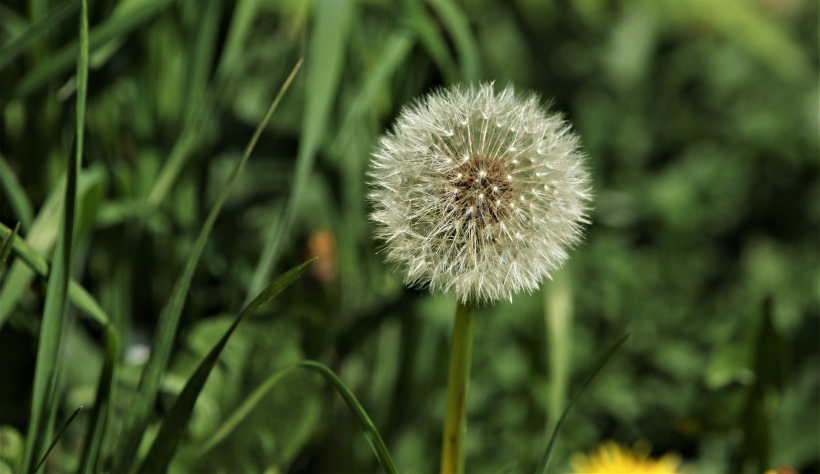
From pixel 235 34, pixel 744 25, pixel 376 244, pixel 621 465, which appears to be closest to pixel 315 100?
pixel 235 34

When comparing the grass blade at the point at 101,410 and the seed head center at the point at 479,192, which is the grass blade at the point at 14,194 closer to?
the grass blade at the point at 101,410

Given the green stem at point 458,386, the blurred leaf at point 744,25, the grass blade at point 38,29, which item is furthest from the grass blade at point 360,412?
the blurred leaf at point 744,25

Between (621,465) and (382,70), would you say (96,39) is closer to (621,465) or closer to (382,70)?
(382,70)

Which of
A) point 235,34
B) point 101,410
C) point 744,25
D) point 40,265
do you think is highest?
point 744,25

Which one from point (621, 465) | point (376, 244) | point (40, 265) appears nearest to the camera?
point (40, 265)

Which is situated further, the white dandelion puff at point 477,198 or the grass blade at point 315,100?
the grass blade at point 315,100

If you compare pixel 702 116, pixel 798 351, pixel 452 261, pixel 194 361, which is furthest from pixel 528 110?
pixel 702 116
